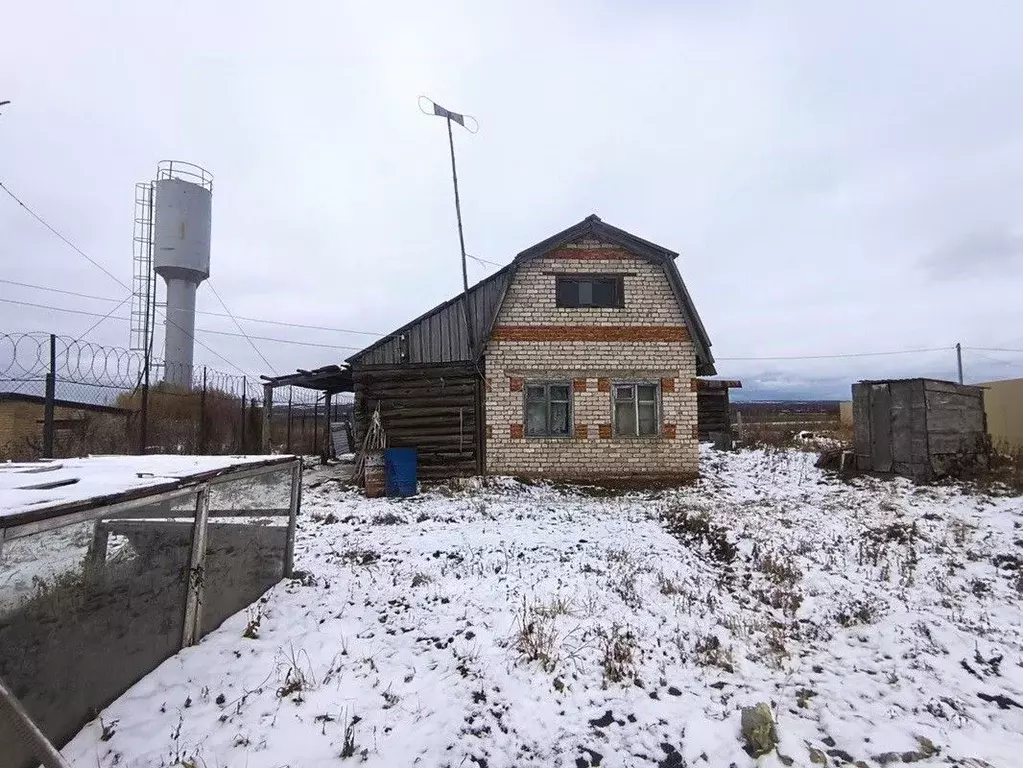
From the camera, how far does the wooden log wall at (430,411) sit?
13.3 meters

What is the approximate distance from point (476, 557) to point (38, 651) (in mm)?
4879

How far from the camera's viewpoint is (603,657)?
4.56 m

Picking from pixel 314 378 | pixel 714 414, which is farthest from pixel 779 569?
pixel 714 414

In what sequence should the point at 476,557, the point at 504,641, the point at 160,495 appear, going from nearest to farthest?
the point at 160,495 < the point at 504,641 < the point at 476,557

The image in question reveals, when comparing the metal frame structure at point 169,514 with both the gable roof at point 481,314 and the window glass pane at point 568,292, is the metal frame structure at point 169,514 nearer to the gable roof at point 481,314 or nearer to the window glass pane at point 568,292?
the gable roof at point 481,314

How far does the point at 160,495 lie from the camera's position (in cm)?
398

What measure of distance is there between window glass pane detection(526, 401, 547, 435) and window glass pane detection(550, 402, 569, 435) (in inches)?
6.9

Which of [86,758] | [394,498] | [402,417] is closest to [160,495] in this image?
[86,758]

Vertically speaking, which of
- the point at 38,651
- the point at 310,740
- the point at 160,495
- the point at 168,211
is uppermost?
the point at 168,211

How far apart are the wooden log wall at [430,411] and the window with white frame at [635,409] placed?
11.4 feet

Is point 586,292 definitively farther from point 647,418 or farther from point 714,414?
point 714,414

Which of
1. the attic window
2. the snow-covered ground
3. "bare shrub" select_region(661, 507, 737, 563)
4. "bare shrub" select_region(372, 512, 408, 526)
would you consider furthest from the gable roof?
the snow-covered ground

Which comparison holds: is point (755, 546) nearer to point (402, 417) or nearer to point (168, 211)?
point (402, 417)

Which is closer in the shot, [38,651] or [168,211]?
[38,651]
